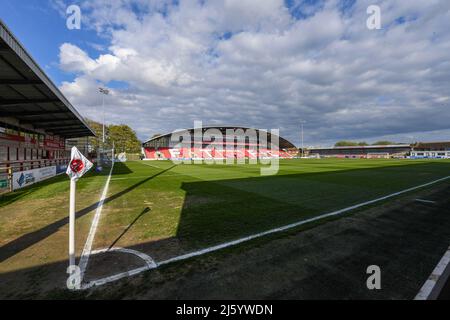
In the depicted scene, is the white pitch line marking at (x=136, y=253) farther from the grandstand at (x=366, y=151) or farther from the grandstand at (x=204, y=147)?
the grandstand at (x=366, y=151)

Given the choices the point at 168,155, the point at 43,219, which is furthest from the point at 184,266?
the point at 168,155

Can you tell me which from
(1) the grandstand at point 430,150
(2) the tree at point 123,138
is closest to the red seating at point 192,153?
(2) the tree at point 123,138

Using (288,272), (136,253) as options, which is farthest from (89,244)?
(288,272)

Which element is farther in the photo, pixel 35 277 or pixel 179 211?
pixel 179 211

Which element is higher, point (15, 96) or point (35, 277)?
point (15, 96)

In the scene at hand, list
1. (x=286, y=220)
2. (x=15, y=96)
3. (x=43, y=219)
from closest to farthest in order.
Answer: (x=286, y=220) → (x=43, y=219) → (x=15, y=96)

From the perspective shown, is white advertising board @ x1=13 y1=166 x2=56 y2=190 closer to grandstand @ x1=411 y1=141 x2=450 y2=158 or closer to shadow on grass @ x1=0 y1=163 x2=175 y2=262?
shadow on grass @ x1=0 y1=163 x2=175 y2=262


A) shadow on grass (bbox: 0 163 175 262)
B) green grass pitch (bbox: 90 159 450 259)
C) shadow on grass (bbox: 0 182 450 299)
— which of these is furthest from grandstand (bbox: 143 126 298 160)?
shadow on grass (bbox: 0 182 450 299)

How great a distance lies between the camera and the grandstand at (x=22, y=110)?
9.32 meters
